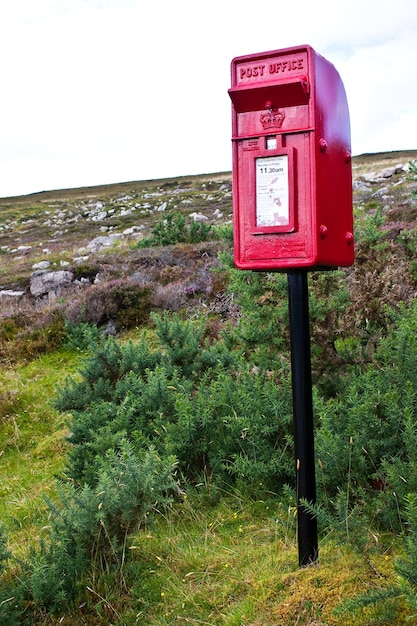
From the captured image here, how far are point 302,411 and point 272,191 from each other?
103cm

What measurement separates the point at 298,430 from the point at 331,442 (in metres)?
0.44

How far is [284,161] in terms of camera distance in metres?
2.77

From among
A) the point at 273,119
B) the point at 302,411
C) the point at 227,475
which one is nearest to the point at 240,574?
the point at 302,411

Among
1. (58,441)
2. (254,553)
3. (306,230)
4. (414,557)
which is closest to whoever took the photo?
(414,557)

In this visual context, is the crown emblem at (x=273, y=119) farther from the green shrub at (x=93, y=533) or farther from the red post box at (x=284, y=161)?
the green shrub at (x=93, y=533)

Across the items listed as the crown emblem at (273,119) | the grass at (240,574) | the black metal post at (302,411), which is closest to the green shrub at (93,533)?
the grass at (240,574)

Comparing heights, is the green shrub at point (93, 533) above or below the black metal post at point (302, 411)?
below

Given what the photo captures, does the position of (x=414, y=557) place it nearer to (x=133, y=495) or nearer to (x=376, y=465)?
(x=376, y=465)

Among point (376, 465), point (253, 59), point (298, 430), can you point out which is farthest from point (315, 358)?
point (253, 59)

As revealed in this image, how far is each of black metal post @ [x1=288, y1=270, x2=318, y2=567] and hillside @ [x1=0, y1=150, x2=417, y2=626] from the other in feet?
0.39

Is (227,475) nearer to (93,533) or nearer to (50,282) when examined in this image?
(93,533)

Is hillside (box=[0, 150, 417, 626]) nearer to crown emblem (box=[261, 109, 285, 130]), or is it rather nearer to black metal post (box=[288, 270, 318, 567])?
black metal post (box=[288, 270, 318, 567])

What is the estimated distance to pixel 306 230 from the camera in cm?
275

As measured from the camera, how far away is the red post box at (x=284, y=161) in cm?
273
